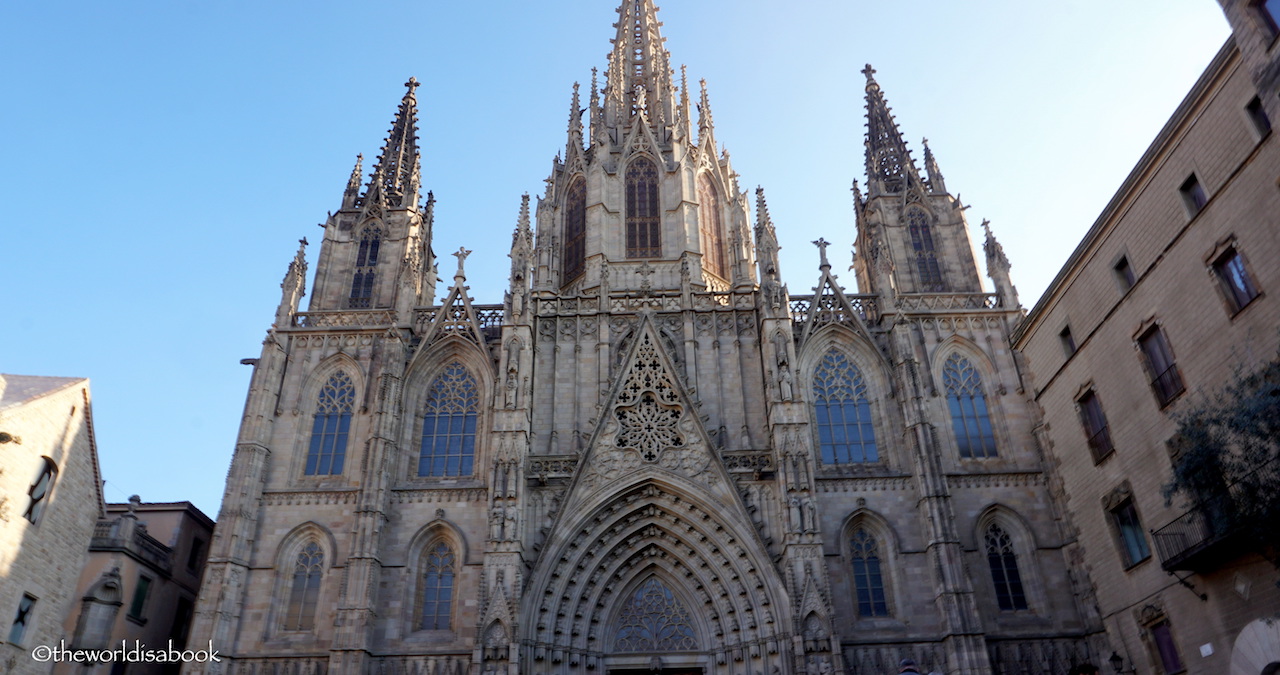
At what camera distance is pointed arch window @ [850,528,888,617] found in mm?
23594

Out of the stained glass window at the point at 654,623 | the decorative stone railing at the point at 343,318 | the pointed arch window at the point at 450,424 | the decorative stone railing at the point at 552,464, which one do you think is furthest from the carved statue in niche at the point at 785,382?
the decorative stone railing at the point at 343,318

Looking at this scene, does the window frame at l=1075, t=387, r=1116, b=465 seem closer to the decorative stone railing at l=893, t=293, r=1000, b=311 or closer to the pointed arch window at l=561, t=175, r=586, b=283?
the decorative stone railing at l=893, t=293, r=1000, b=311

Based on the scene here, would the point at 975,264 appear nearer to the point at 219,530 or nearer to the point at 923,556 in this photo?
the point at 923,556

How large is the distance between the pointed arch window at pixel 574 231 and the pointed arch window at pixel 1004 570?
16.8 meters

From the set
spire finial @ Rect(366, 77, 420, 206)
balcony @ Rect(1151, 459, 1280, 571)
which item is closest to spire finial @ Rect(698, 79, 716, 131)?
spire finial @ Rect(366, 77, 420, 206)

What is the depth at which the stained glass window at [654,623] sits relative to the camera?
23484mm

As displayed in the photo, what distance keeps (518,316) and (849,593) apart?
1307cm

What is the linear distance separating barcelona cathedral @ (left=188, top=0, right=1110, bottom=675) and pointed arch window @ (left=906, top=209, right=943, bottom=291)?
95mm

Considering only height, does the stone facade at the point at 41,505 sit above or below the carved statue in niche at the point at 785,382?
below

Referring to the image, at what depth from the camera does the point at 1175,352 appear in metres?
18.4

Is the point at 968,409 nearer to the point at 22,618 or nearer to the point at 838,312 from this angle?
the point at 838,312

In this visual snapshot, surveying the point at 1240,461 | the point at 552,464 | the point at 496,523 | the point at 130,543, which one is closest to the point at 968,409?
the point at 1240,461

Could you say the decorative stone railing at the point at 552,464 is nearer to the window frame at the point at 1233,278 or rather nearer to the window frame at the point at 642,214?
the window frame at the point at 642,214

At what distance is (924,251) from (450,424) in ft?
59.5
